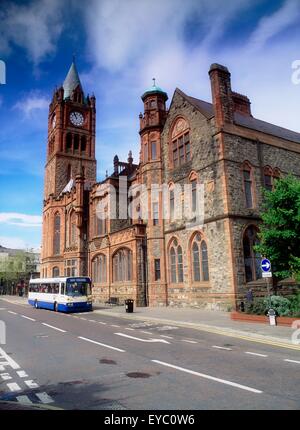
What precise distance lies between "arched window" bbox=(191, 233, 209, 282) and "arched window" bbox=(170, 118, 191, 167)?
684cm

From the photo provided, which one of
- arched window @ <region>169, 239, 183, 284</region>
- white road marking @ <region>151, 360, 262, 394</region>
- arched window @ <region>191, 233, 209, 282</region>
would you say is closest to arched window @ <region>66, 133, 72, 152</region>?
arched window @ <region>169, 239, 183, 284</region>

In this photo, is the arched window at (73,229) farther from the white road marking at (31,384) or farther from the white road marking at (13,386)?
the white road marking at (13,386)

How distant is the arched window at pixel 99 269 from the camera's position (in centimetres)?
3753

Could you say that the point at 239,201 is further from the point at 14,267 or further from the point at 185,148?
the point at 14,267

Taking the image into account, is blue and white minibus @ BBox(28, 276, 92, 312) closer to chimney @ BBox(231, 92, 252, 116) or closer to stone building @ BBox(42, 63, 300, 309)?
stone building @ BBox(42, 63, 300, 309)

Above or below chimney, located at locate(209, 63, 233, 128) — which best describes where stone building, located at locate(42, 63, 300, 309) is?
below

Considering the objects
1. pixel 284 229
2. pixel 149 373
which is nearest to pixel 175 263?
pixel 284 229

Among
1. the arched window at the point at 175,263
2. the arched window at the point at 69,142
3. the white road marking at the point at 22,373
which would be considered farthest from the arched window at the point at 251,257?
the arched window at the point at 69,142

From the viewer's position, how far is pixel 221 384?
6719mm

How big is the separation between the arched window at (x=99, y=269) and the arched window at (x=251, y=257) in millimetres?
18545

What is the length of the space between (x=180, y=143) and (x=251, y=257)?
11.4m

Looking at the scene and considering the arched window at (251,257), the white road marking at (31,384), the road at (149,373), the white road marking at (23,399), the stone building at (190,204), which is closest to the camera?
the road at (149,373)

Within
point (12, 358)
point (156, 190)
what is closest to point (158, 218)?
point (156, 190)

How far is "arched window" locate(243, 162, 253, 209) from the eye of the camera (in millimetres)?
24344
